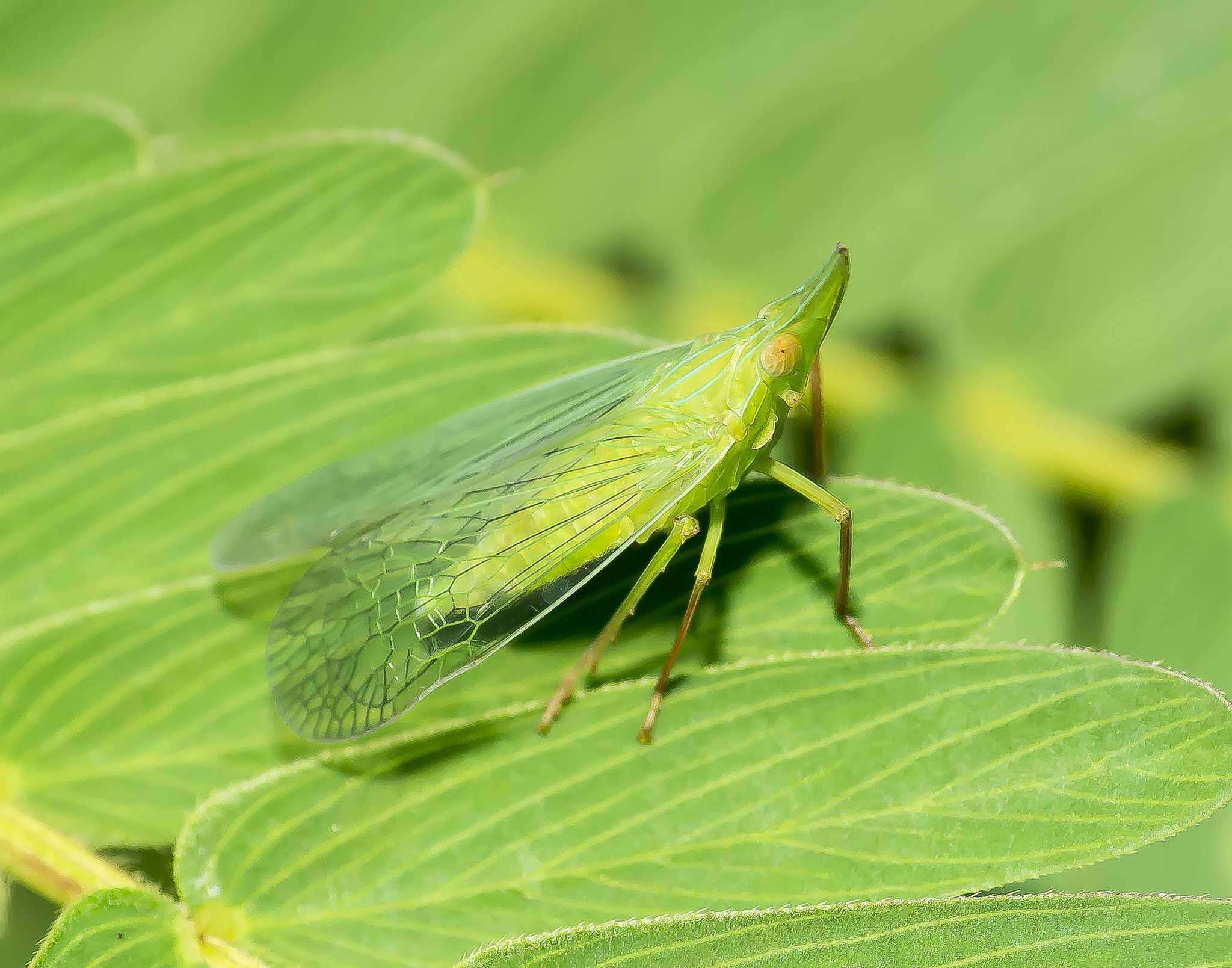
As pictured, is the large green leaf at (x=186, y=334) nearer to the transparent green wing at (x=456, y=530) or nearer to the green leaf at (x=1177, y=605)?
the transparent green wing at (x=456, y=530)

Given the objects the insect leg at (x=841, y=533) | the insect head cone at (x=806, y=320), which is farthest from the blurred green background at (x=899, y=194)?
the insect leg at (x=841, y=533)

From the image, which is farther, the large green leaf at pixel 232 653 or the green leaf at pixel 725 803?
the large green leaf at pixel 232 653

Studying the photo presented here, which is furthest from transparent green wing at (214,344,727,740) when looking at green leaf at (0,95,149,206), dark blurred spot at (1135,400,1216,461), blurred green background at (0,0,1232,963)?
dark blurred spot at (1135,400,1216,461)

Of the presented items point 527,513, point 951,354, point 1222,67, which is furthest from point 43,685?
point 1222,67

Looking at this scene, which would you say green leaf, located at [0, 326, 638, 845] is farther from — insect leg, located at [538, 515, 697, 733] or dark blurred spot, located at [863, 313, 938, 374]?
dark blurred spot, located at [863, 313, 938, 374]

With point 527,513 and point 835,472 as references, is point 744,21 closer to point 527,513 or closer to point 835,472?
point 835,472

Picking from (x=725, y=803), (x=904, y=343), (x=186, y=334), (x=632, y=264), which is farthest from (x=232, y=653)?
(x=904, y=343)
